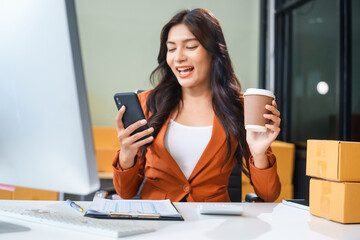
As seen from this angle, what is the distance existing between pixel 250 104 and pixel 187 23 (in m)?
0.63

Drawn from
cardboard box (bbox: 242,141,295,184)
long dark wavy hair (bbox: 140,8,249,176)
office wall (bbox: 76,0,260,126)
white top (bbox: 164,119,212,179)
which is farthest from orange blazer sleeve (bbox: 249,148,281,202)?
office wall (bbox: 76,0,260,126)

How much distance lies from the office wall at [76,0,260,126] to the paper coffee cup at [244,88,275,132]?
3.10 metres

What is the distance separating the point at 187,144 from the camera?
1.49 meters

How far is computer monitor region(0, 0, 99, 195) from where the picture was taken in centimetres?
60

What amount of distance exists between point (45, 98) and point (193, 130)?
36.8 inches

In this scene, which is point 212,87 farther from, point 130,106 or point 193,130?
point 130,106

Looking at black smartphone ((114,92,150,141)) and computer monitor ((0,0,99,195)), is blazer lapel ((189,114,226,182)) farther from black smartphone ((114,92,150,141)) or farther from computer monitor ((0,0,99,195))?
computer monitor ((0,0,99,195))

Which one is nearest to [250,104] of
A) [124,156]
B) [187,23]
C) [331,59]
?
[124,156]

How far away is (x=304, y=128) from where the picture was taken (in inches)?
144

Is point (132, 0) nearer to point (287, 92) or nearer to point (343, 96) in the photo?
point (287, 92)

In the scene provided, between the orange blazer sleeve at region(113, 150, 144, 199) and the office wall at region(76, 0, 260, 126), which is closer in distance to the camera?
the orange blazer sleeve at region(113, 150, 144, 199)

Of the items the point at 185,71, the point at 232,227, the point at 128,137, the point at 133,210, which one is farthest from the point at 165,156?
the point at 232,227

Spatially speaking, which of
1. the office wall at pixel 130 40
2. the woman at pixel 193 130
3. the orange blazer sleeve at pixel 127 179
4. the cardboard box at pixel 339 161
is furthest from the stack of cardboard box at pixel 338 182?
the office wall at pixel 130 40

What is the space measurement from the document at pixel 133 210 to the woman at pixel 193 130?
263 millimetres
